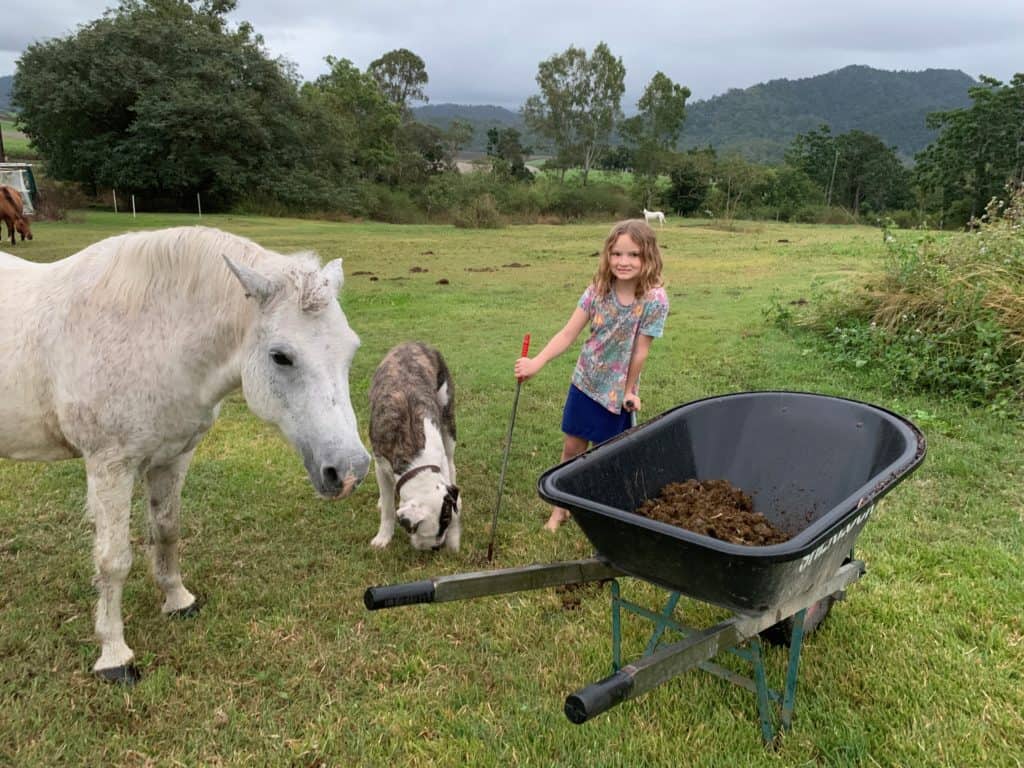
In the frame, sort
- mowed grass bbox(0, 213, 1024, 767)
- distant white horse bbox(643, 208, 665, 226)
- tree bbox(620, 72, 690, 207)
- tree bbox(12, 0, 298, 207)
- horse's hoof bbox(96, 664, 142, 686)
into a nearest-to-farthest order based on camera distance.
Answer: mowed grass bbox(0, 213, 1024, 767), horse's hoof bbox(96, 664, 142, 686), tree bbox(12, 0, 298, 207), distant white horse bbox(643, 208, 665, 226), tree bbox(620, 72, 690, 207)

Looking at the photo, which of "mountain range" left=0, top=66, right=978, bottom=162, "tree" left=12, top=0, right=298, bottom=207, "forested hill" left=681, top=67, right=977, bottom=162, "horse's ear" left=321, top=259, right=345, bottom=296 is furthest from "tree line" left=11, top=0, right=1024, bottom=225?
"forested hill" left=681, top=67, right=977, bottom=162

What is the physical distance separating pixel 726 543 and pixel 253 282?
6.09 ft

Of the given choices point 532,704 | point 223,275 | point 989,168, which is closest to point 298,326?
point 223,275

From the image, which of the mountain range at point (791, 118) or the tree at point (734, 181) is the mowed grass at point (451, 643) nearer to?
the tree at point (734, 181)

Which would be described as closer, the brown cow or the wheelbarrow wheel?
the wheelbarrow wheel

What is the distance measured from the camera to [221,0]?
39.3m

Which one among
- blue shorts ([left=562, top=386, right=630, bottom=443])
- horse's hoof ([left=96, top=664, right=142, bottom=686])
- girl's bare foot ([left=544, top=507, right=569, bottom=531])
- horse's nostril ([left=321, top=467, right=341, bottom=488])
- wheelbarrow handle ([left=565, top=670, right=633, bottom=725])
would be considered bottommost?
horse's hoof ([left=96, top=664, right=142, bottom=686])

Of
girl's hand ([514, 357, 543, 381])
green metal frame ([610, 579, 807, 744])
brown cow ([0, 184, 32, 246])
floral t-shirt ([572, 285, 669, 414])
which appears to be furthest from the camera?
brown cow ([0, 184, 32, 246])

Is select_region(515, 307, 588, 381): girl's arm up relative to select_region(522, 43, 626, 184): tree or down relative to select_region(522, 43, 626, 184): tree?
down

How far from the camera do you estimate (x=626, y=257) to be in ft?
12.3

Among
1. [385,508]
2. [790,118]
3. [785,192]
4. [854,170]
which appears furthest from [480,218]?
[790,118]

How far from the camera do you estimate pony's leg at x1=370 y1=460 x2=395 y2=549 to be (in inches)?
163

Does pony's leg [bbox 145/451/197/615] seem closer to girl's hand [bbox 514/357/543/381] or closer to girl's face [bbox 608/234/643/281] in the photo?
girl's hand [bbox 514/357/543/381]

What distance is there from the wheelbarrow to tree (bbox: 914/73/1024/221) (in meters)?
54.4
